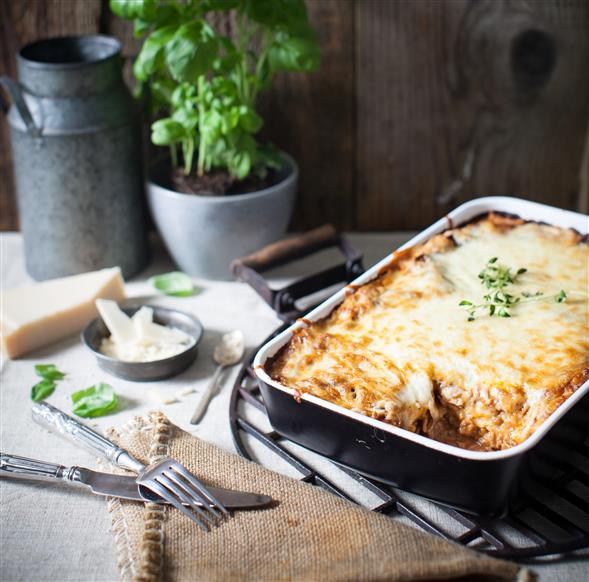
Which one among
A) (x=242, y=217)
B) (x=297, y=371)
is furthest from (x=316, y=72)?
(x=297, y=371)

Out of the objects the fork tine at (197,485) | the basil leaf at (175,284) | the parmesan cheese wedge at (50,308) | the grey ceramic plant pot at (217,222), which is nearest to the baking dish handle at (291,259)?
the grey ceramic plant pot at (217,222)

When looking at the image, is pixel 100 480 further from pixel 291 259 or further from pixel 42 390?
pixel 291 259

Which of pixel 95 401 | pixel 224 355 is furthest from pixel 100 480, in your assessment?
pixel 224 355

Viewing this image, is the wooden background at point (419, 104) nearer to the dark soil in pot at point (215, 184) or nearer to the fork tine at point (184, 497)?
the dark soil in pot at point (215, 184)

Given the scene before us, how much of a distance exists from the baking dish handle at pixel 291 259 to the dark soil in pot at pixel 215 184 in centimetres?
19

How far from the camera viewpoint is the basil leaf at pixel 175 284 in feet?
7.36

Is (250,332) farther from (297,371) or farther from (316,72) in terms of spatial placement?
(316,72)

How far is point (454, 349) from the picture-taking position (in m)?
1.54

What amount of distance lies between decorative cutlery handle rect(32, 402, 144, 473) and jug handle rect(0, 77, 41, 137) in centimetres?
74

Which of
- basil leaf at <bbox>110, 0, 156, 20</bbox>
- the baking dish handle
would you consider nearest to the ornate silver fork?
the baking dish handle

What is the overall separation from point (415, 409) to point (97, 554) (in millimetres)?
594

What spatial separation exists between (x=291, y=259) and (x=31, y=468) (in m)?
0.86

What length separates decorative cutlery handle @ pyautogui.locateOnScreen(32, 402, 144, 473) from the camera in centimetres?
154

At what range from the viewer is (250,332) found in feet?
6.80
